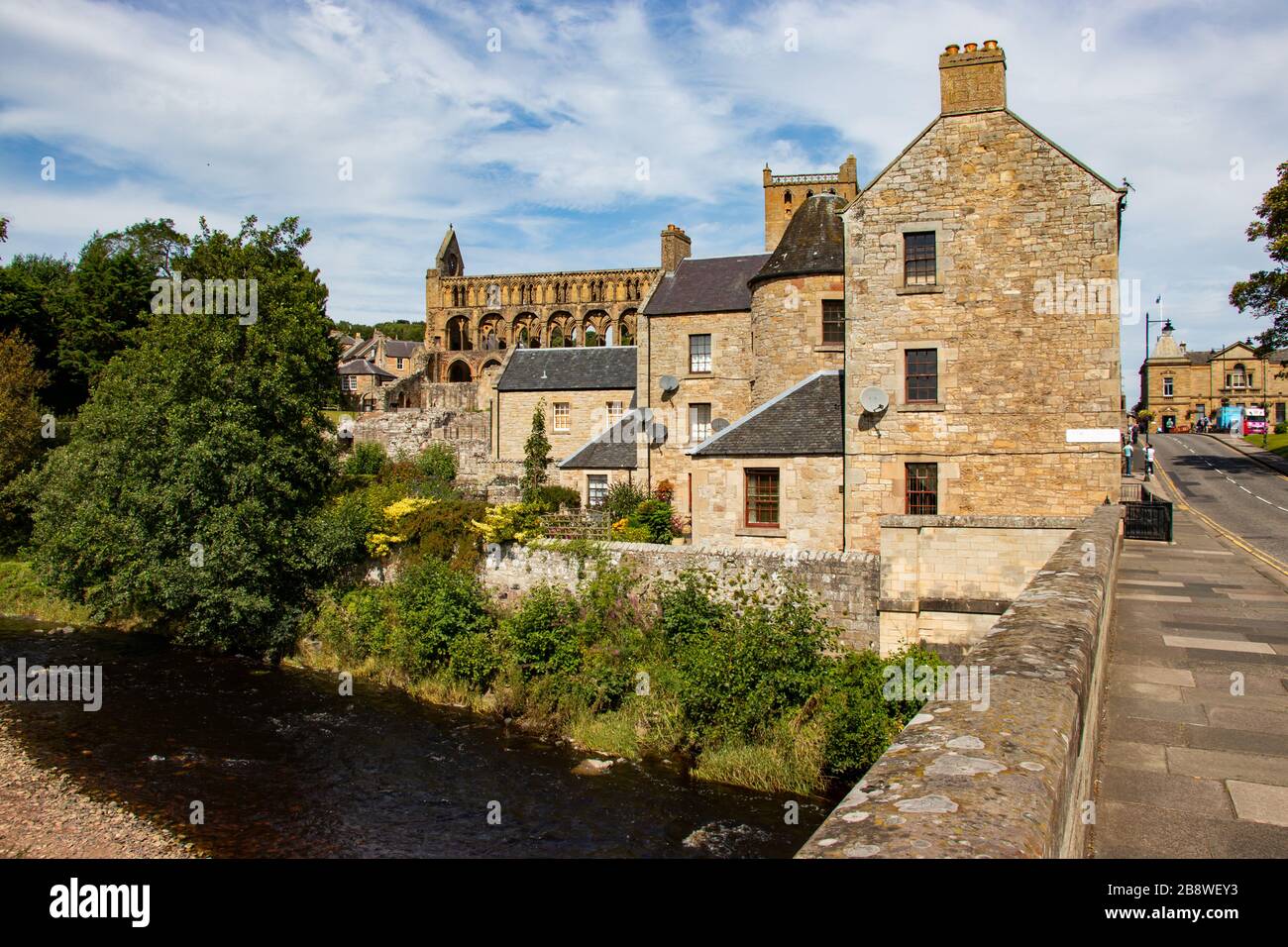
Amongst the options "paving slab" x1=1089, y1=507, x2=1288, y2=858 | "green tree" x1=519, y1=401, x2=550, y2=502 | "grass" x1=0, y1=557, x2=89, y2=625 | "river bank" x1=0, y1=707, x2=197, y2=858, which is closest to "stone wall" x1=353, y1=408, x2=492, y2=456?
"green tree" x1=519, y1=401, x2=550, y2=502

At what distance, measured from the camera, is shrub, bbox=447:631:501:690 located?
19.6 meters

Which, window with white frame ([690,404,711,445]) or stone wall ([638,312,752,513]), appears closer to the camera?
stone wall ([638,312,752,513])

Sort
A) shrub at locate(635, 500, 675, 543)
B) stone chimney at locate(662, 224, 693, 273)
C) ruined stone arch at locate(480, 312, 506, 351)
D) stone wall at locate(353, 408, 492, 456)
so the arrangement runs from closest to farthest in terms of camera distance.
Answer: shrub at locate(635, 500, 675, 543)
stone chimney at locate(662, 224, 693, 273)
stone wall at locate(353, 408, 492, 456)
ruined stone arch at locate(480, 312, 506, 351)

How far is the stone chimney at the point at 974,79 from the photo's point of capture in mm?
18109

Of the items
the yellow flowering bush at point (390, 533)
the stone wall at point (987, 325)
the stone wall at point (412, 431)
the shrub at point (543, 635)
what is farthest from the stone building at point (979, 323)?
the stone wall at point (412, 431)

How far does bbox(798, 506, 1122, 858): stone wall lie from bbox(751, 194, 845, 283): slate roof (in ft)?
68.8

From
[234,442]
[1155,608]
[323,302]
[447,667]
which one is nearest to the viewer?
[1155,608]

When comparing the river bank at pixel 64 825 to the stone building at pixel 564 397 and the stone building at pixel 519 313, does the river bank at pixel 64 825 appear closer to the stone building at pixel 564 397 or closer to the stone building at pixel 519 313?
the stone building at pixel 564 397

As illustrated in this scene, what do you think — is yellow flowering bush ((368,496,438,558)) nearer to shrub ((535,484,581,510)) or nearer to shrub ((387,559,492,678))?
shrub ((387,559,492,678))

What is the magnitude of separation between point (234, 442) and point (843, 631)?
16.4 meters

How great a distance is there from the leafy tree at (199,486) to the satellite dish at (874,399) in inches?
615

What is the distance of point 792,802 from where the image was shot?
45.1ft

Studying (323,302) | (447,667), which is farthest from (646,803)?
(323,302)
